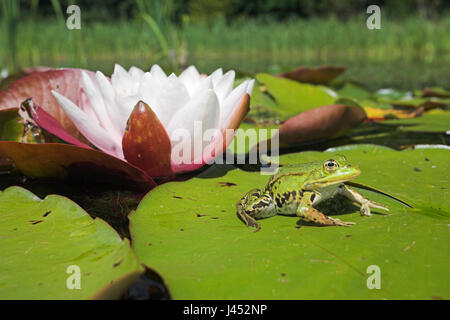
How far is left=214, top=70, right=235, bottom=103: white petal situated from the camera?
101 cm

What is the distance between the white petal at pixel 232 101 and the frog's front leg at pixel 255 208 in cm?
26

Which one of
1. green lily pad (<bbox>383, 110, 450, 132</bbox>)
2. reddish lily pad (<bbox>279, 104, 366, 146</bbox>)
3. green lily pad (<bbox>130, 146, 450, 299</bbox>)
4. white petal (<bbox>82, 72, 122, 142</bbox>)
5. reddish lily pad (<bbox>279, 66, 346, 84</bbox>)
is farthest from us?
reddish lily pad (<bbox>279, 66, 346, 84</bbox>)

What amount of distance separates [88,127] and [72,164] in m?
0.09

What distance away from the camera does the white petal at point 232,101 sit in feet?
3.24

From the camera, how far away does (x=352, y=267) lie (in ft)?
1.93

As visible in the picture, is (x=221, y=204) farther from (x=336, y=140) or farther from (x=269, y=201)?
(x=336, y=140)

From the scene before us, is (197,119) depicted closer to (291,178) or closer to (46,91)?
(291,178)

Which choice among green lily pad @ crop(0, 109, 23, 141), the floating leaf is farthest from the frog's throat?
the floating leaf

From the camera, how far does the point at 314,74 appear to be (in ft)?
6.73

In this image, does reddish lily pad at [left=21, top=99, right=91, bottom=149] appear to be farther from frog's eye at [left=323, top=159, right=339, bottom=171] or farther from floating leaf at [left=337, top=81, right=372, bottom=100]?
floating leaf at [left=337, top=81, right=372, bottom=100]

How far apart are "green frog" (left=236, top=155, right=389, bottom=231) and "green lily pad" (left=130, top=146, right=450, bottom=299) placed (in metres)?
0.02

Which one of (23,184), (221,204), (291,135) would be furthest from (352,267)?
(23,184)

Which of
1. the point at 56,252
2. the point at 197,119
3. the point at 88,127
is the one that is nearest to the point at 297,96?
the point at 197,119
